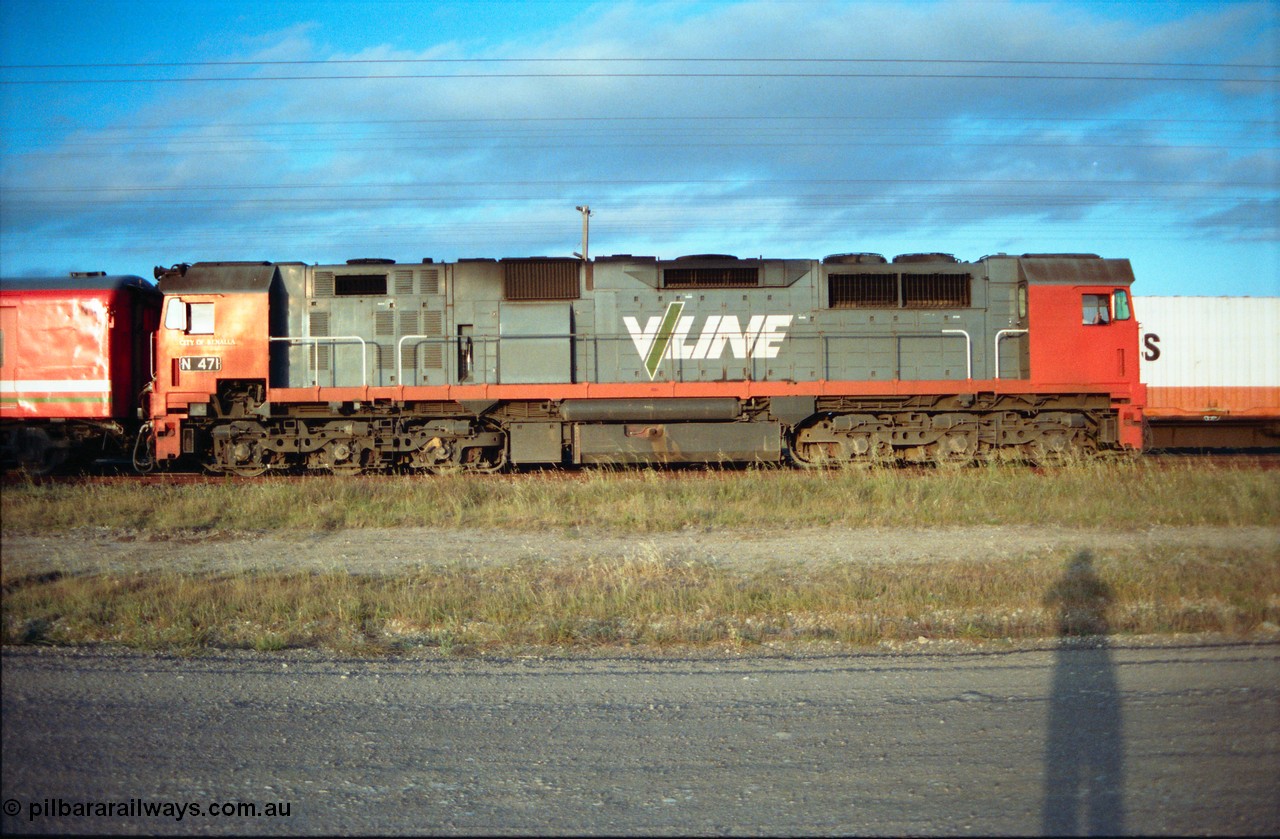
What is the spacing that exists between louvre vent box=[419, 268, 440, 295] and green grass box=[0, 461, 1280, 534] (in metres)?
3.75

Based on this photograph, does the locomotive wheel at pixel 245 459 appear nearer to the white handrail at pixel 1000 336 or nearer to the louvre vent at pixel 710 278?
the louvre vent at pixel 710 278

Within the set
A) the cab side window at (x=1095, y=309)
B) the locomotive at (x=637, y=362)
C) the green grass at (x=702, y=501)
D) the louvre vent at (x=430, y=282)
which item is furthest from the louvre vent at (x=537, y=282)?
the cab side window at (x=1095, y=309)

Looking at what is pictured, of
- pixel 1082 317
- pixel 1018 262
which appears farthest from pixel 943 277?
pixel 1082 317

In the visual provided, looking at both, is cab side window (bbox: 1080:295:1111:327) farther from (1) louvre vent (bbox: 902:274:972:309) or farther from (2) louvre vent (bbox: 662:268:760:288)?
(2) louvre vent (bbox: 662:268:760:288)

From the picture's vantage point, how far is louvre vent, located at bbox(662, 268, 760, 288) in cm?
1515

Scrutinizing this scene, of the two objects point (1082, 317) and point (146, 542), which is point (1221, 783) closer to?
point (146, 542)

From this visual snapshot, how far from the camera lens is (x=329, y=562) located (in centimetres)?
877

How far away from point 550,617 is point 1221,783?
419 centimetres

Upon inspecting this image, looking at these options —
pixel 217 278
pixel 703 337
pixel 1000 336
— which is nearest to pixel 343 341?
pixel 217 278

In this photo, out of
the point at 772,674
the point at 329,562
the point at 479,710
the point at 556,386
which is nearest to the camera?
the point at 479,710

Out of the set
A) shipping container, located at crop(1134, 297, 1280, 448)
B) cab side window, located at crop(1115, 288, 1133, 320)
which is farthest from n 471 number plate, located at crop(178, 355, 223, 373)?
shipping container, located at crop(1134, 297, 1280, 448)

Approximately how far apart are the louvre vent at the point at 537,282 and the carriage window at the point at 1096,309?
882 cm

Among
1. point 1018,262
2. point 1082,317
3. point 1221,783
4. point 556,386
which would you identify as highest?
point 1018,262

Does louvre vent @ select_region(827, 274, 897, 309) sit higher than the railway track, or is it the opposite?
louvre vent @ select_region(827, 274, 897, 309)
